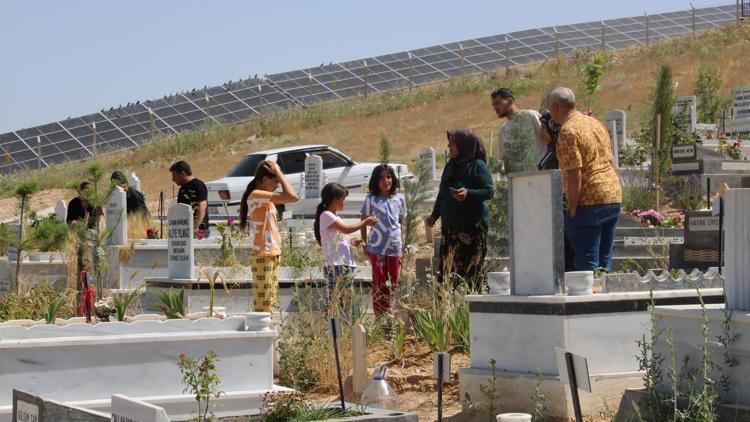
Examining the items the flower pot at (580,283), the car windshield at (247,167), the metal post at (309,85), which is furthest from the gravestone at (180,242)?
the metal post at (309,85)

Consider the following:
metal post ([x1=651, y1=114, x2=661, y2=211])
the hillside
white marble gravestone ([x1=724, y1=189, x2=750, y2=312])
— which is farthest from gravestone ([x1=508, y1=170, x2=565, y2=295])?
the hillside

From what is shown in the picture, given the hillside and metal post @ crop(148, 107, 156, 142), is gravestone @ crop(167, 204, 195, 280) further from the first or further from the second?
metal post @ crop(148, 107, 156, 142)

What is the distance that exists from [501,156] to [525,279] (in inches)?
145

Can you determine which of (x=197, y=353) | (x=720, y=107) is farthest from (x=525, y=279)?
(x=720, y=107)

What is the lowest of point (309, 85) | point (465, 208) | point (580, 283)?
point (580, 283)

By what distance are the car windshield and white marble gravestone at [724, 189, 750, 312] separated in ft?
58.9

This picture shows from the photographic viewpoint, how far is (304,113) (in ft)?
141

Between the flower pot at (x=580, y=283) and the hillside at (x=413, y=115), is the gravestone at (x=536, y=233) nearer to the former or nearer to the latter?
the flower pot at (x=580, y=283)

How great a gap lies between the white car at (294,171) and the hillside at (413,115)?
7817 mm

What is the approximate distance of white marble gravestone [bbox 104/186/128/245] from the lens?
1446cm

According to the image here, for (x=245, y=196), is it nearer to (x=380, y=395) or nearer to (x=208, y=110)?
(x=380, y=395)

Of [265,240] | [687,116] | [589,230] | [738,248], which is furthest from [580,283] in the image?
[687,116]

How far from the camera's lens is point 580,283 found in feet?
24.2

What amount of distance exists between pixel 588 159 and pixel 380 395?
2.09 meters
